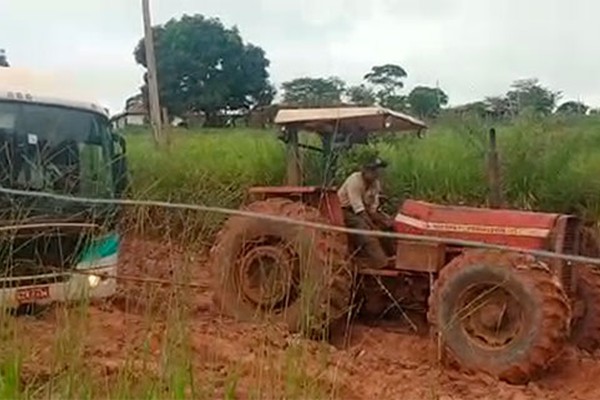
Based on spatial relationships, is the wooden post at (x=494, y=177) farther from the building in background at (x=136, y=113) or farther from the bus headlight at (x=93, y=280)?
the bus headlight at (x=93, y=280)

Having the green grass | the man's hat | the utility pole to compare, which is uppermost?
the utility pole

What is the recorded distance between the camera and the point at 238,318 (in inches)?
324

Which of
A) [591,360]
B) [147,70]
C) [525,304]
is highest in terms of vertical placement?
[147,70]

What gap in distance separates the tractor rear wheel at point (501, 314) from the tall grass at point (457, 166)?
3483mm

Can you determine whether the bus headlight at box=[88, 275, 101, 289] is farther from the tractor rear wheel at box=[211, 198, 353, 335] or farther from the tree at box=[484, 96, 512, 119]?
the tree at box=[484, 96, 512, 119]

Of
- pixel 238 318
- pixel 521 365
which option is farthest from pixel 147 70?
pixel 521 365

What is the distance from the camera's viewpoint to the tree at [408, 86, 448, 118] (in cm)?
1724

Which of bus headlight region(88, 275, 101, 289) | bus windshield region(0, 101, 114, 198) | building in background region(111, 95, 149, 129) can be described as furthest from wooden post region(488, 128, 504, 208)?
bus headlight region(88, 275, 101, 289)

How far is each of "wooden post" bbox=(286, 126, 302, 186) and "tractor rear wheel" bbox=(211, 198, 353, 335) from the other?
2.33ft

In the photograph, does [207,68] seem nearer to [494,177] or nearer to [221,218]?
[494,177]

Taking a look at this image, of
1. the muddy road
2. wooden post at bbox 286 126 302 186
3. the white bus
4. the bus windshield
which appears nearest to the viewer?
the muddy road

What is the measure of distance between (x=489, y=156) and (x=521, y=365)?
16.9ft

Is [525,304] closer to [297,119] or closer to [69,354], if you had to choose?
[297,119]

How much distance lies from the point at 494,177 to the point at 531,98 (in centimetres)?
491
